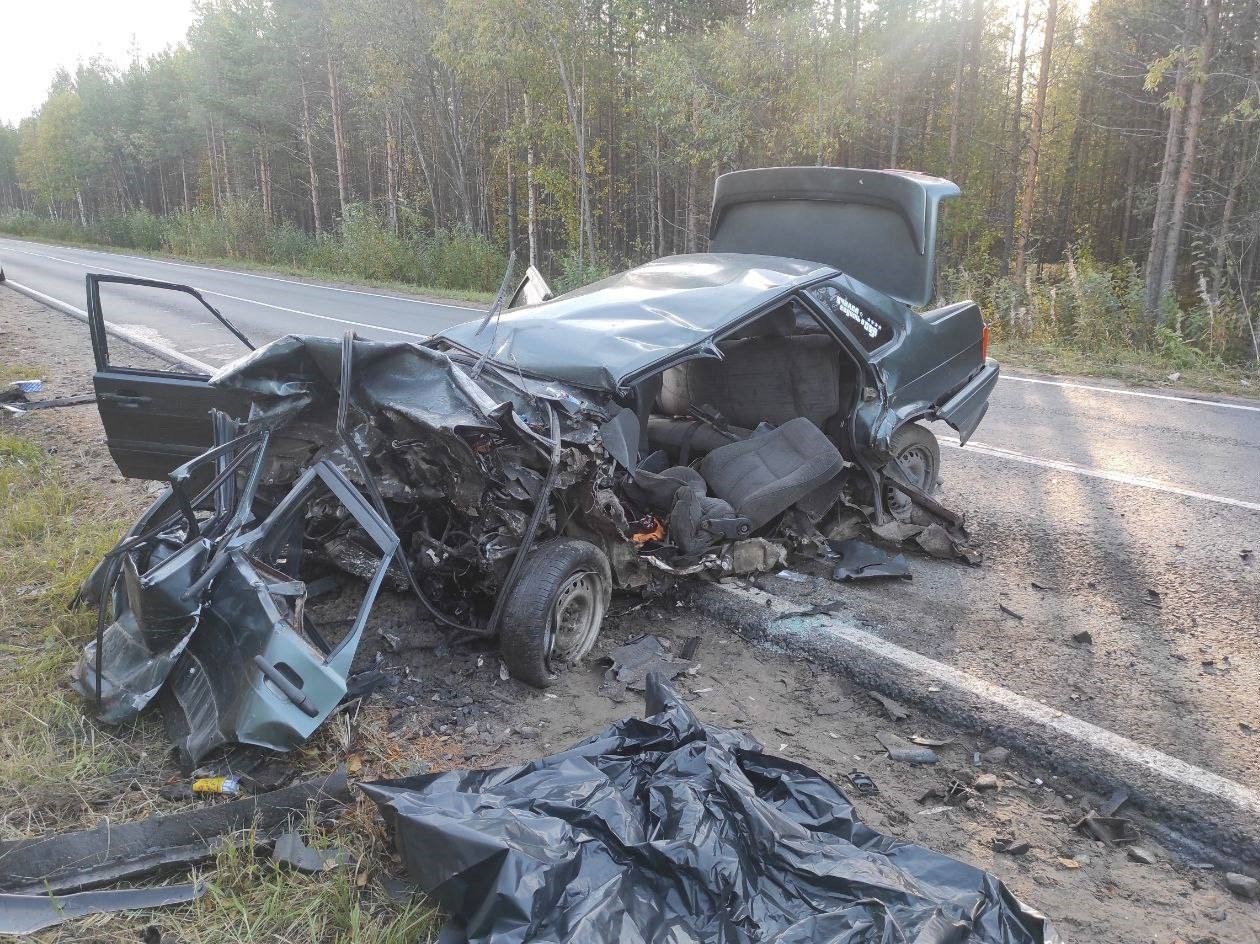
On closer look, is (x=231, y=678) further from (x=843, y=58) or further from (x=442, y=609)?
(x=843, y=58)

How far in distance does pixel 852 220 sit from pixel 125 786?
4.76 m

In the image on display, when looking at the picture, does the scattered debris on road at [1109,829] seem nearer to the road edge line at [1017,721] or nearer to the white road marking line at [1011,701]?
the road edge line at [1017,721]

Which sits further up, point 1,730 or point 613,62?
point 613,62

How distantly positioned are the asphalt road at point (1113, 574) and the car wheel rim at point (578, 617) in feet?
3.65

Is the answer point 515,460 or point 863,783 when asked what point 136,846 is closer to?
point 515,460

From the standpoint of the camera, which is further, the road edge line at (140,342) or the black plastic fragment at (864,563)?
the road edge line at (140,342)

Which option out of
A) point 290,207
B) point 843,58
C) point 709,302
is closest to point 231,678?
point 709,302

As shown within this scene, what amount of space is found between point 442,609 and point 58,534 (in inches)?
103

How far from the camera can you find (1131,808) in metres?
2.68

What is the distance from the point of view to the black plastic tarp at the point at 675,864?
1.92 m

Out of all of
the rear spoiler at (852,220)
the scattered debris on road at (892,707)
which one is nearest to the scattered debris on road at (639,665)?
the scattered debris on road at (892,707)

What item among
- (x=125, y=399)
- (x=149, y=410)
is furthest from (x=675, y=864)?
(x=125, y=399)

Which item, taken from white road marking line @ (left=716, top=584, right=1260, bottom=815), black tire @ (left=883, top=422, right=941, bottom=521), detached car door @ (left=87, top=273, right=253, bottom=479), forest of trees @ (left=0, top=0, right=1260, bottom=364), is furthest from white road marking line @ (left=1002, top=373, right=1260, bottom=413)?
detached car door @ (left=87, top=273, right=253, bottom=479)

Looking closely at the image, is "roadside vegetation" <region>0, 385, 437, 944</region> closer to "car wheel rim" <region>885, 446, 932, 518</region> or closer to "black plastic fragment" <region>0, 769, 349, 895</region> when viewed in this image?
"black plastic fragment" <region>0, 769, 349, 895</region>
